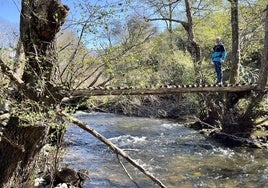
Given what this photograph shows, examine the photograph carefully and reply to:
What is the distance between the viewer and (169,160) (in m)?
10.0

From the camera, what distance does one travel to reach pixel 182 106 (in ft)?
64.4

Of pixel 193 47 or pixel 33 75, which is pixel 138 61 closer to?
pixel 33 75

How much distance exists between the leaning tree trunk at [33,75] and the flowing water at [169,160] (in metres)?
2.75

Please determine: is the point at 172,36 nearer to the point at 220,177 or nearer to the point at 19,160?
the point at 220,177

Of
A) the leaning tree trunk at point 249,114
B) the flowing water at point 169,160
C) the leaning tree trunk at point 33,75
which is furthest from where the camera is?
the leaning tree trunk at point 249,114

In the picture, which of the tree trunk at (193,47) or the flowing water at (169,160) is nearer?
the flowing water at (169,160)

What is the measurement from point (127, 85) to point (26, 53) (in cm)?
270

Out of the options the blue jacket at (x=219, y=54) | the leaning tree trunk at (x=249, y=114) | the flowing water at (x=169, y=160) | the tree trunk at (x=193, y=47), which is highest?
the tree trunk at (x=193, y=47)

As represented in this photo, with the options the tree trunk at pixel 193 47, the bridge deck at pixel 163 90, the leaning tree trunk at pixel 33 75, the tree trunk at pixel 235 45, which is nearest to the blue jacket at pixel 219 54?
the bridge deck at pixel 163 90

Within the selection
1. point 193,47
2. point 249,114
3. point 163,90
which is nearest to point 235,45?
point 249,114

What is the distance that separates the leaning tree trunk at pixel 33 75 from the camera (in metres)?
4.43

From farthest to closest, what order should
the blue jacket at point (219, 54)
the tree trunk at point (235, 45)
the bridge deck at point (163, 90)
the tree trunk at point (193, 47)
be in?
the tree trunk at point (193, 47), the tree trunk at point (235, 45), the blue jacket at point (219, 54), the bridge deck at point (163, 90)

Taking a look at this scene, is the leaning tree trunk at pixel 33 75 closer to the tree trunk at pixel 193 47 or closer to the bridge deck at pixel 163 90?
the bridge deck at pixel 163 90

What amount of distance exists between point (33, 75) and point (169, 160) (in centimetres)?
613
